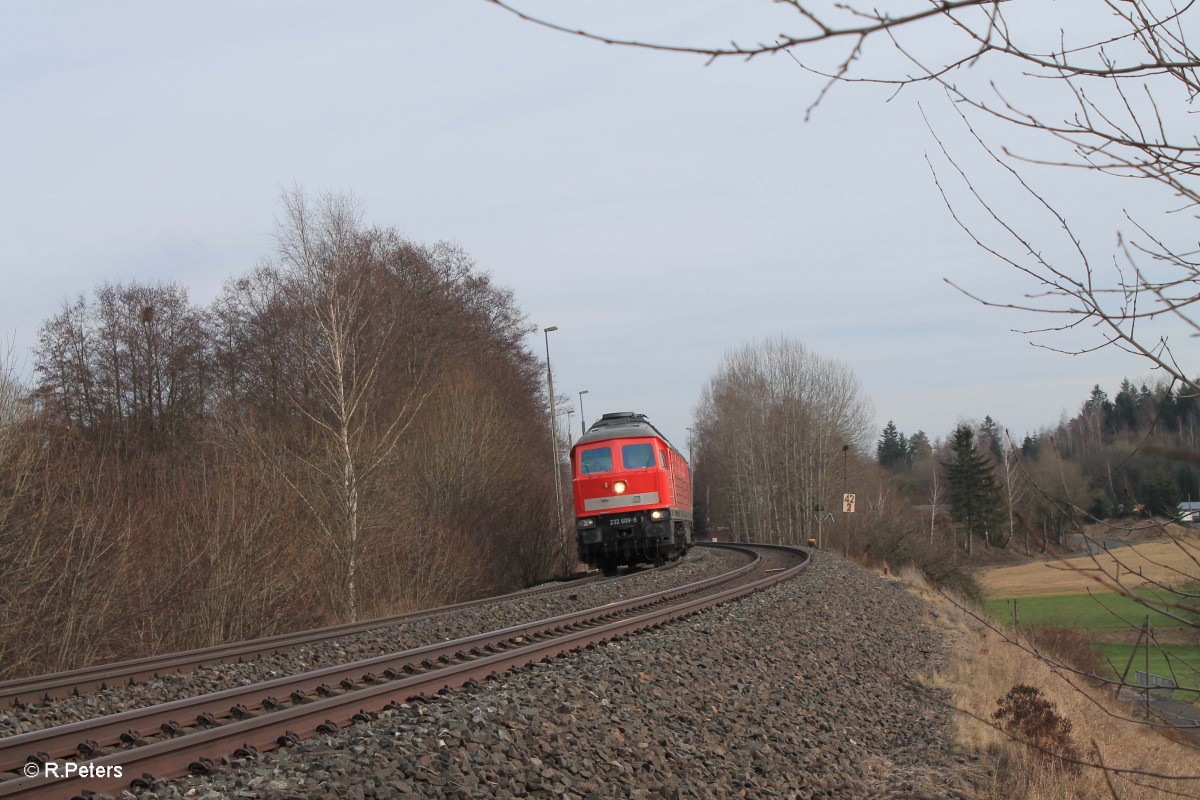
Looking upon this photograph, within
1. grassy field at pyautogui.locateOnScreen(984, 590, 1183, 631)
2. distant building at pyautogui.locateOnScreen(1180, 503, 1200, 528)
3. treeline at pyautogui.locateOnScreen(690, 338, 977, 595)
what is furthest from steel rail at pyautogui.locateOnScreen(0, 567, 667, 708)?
treeline at pyautogui.locateOnScreen(690, 338, 977, 595)

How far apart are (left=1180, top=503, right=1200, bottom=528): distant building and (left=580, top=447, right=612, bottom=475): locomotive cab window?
18182 mm

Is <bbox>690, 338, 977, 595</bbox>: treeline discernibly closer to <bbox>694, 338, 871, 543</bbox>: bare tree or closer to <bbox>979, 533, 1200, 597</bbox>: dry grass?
<bbox>694, 338, 871, 543</bbox>: bare tree

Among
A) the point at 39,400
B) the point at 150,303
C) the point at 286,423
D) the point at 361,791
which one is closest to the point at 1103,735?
the point at 361,791

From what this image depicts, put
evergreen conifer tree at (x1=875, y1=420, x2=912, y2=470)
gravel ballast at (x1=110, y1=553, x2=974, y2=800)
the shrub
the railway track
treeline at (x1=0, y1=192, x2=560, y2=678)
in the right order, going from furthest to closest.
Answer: evergreen conifer tree at (x1=875, y1=420, x2=912, y2=470), treeline at (x1=0, y1=192, x2=560, y2=678), the shrub, gravel ballast at (x1=110, y1=553, x2=974, y2=800), the railway track

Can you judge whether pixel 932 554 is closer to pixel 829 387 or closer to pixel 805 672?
pixel 805 672

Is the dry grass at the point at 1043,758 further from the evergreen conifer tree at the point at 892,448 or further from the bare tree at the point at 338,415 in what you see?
the evergreen conifer tree at the point at 892,448

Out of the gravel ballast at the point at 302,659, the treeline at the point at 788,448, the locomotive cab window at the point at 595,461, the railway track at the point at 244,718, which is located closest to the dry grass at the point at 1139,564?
the railway track at the point at 244,718

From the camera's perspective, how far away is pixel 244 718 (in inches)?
255

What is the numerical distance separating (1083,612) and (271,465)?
18.4 metres

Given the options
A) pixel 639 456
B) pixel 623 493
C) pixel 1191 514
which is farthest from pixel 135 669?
pixel 639 456

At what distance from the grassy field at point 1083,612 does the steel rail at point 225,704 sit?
4.53 meters

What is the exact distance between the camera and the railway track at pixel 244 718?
486cm

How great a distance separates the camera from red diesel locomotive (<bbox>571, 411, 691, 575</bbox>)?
20703 mm

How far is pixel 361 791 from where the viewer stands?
4.57m
